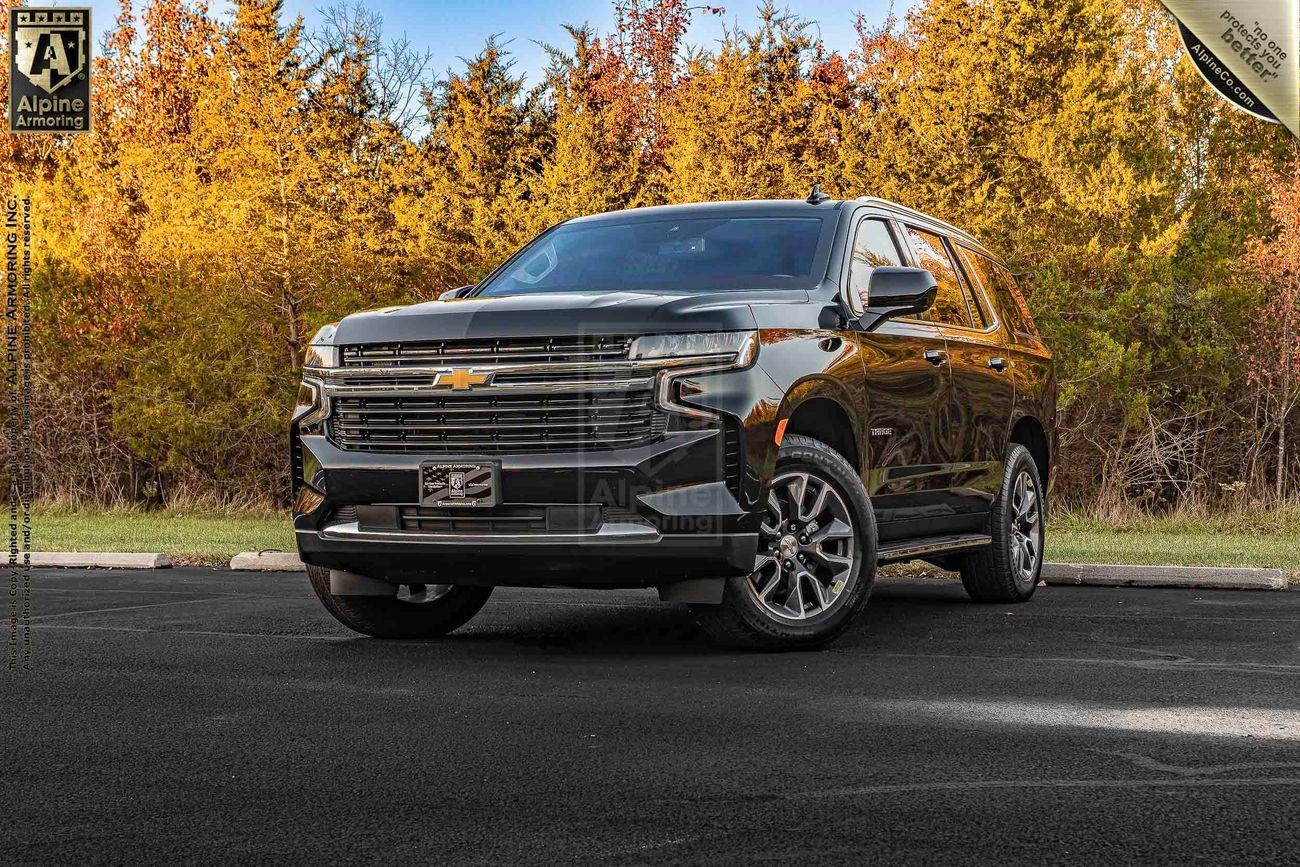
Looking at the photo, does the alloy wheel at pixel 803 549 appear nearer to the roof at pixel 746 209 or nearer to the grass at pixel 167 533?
the roof at pixel 746 209

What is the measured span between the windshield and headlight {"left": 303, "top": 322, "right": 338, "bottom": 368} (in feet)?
3.75

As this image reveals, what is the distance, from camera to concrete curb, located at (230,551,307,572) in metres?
12.2

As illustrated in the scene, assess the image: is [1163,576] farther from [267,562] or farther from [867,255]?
[267,562]

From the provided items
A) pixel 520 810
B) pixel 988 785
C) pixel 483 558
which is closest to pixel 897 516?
pixel 483 558

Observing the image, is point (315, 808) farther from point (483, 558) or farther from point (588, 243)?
point (588, 243)

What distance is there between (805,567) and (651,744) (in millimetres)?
2234

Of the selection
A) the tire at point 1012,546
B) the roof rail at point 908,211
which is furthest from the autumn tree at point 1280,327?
the roof rail at point 908,211

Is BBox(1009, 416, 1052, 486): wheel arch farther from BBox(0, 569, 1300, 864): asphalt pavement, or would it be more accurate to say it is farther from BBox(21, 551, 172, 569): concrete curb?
BBox(21, 551, 172, 569): concrete curb

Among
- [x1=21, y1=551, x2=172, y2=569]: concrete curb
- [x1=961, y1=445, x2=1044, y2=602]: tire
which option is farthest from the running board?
[x1=21, y1=551, x2=172, y2=569]: concrete curb

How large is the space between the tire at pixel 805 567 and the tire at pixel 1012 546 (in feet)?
7.80

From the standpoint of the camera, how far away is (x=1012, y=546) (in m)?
9.55

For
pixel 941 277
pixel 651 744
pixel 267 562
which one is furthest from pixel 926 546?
pixel 267 562

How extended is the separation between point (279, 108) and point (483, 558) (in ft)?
56.6

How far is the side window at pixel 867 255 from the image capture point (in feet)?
25.8
